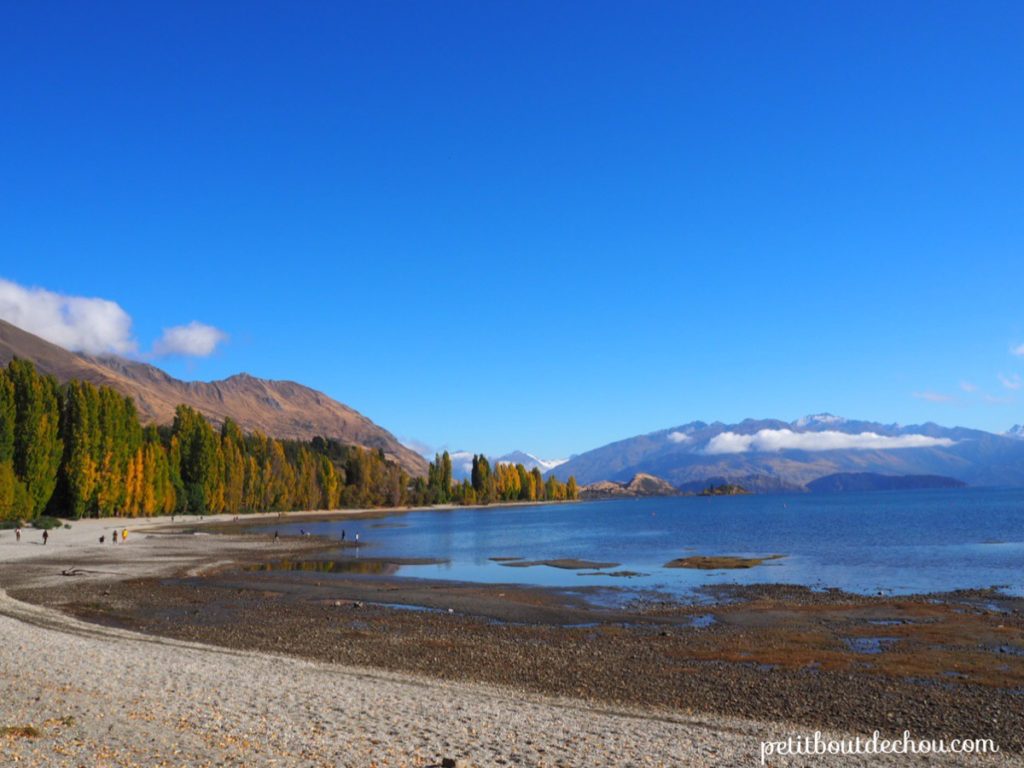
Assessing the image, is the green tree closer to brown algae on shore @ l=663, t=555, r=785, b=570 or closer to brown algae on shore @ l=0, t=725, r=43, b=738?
brown algae on shore @ l=663, t=555, r=785, b=570

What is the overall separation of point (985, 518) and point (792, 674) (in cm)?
11684

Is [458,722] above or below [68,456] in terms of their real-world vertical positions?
below

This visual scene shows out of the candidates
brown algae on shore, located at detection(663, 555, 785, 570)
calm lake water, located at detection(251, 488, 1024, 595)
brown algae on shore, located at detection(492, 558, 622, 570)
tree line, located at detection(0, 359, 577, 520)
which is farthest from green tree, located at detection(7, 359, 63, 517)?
brown algae on shore, located at detection(663, 555, 785, 570)

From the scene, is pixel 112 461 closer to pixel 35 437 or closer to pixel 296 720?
pixel 35 437

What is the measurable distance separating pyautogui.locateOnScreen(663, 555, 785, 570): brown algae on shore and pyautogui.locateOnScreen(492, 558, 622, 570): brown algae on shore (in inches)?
202

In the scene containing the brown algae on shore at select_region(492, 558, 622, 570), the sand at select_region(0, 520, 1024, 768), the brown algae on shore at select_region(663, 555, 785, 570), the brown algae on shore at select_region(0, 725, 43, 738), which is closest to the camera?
the brown algae on shore at select_region(0, 725, 43, 738)

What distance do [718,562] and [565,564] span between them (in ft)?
39.6

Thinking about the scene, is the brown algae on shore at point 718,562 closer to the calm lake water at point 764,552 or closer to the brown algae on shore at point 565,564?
the calm lake water at point 764,552

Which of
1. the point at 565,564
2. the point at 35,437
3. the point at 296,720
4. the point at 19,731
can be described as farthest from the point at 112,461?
the point at 19,731

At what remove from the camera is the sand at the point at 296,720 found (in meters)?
13.2

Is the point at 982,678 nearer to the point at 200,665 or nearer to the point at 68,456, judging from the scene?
the point at 200,665

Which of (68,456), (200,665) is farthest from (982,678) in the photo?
(68,456)

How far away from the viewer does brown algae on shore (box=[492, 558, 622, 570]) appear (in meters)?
58.9

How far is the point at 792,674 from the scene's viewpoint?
23.2 meters
